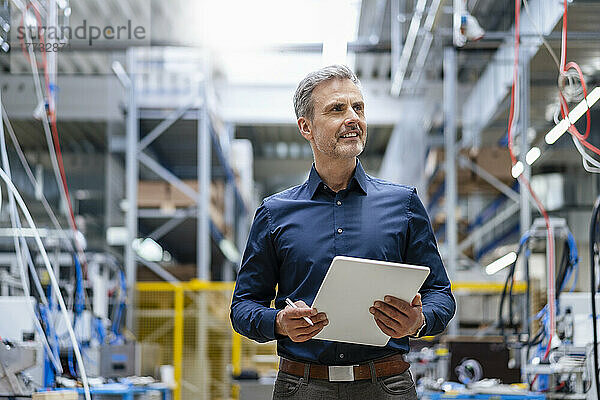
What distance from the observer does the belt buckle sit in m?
2.07

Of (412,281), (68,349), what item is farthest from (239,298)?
(68,349)

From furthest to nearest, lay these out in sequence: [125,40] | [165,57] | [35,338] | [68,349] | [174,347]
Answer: [165,57] → [174,347] → [125,40] → [68,349] → [35,338]

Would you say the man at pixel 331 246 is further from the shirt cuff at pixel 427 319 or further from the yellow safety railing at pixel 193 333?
the yellow safety railing at pixel 193 333

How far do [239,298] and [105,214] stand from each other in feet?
25.6

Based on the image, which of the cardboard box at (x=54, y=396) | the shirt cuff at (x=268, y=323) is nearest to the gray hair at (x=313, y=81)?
the shirt cuff at (x=268, y=323)

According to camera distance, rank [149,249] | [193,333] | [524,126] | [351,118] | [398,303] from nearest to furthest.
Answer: [398,303], [351,118], [524,126], [193,333], [149,249]

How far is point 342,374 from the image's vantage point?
208 cm

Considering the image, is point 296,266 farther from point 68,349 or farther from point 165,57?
point 165,57

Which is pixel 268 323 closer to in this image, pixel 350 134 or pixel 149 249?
pixel 350 134

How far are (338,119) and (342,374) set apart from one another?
24.4 inches

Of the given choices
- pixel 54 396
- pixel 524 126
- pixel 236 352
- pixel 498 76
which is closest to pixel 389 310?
pixel 54 396

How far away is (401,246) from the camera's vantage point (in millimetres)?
2170

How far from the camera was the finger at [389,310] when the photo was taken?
190 cm

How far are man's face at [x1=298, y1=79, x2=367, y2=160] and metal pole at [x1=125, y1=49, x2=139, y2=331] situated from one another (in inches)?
291
